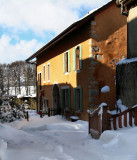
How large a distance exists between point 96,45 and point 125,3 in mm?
3121

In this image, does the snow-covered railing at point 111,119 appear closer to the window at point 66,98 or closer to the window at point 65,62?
the window at point 66,98

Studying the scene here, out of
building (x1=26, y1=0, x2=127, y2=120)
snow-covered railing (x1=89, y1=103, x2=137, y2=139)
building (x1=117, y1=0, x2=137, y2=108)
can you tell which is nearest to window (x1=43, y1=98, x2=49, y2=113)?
building (x1=26, y1=0, x2=127, y2=120)

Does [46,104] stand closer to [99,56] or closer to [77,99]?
[77,99]

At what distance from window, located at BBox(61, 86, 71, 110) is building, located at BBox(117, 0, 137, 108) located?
5.55 meters

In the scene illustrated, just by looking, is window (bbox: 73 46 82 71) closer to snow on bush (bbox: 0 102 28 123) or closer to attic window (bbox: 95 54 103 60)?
attic window (bbox: 95 54 103 60)

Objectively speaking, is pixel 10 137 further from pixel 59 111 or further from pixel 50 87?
pixel 50 87

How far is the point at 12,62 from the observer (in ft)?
150

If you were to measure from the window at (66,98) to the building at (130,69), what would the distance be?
5546mm

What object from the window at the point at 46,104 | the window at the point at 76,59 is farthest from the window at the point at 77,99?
the window at the point at 46,104

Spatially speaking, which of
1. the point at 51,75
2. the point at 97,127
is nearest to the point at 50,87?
the point at 51,75

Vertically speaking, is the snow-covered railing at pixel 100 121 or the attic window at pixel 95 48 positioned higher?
the attic window at pixel 95 48

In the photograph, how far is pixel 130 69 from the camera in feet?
31.1

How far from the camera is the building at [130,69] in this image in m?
9.23

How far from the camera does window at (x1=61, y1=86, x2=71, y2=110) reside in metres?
15.5
